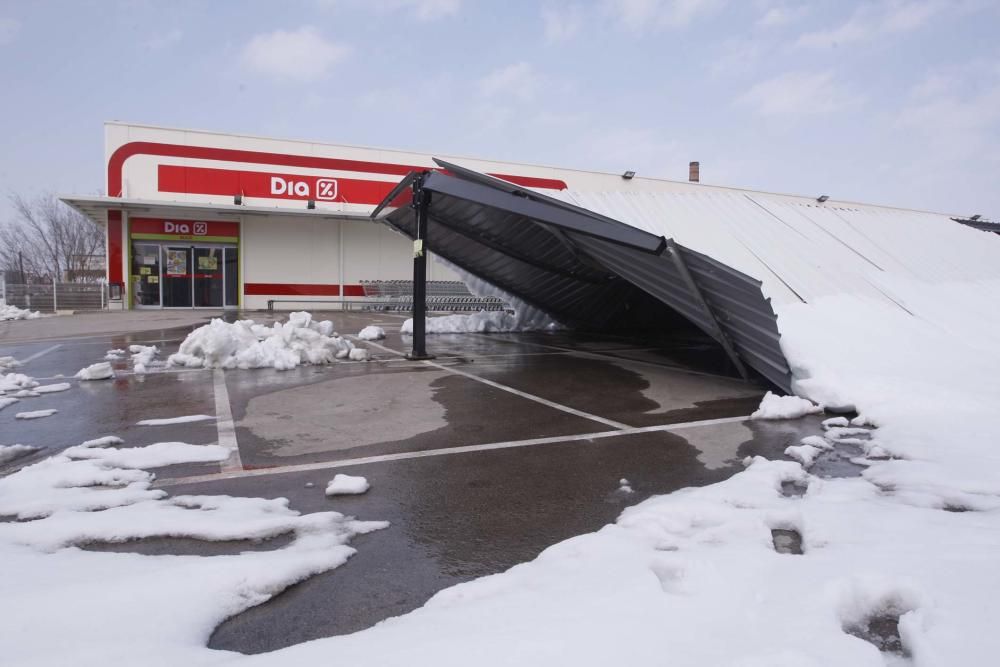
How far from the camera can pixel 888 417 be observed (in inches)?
231

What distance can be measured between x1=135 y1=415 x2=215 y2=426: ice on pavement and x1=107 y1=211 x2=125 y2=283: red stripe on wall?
1780cm

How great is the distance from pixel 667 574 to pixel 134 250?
2278 cm

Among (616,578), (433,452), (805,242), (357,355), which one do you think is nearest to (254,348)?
(357,355)

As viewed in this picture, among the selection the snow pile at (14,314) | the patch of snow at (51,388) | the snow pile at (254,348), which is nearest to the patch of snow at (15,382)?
the patch of snow at (51,388)

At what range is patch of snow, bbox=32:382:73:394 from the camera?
7000mm

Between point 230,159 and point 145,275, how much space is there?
16.4 feet

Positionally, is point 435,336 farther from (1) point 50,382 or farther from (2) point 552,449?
(2) point 552,449

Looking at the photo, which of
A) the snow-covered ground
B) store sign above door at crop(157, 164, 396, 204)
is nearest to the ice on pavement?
the snow-covered ground

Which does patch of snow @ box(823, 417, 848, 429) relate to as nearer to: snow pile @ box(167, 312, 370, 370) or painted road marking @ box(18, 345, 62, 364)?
snow pile @ box(167, 312, 370, 370)

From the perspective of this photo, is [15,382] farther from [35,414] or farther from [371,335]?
[371,335]

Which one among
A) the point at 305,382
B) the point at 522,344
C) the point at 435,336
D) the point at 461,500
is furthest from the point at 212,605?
the point at 435,336

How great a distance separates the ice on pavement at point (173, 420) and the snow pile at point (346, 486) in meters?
2.45

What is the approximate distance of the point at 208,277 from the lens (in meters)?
21.8

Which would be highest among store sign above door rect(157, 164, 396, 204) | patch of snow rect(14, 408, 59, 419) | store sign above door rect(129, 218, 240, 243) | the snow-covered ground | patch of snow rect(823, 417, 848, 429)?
store sign above door rect(157, 164, 396, 204)
